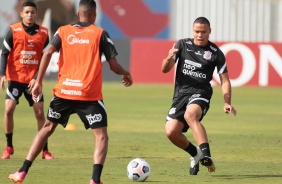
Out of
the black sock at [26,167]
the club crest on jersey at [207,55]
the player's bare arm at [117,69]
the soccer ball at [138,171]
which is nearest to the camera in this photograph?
the player's bare arm at [117,69]

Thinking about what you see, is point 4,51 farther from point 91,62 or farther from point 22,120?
point 22,120

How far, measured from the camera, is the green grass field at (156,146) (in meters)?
12.0

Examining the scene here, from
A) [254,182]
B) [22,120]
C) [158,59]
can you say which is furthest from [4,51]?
[158,59]

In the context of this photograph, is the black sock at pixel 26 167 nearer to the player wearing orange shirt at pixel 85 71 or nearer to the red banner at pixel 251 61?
the player wearing orange shirt at pixel 85 71

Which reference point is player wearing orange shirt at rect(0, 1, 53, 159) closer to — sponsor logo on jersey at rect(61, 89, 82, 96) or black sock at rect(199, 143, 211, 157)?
black sock at rect(199, 143, 211, 157)

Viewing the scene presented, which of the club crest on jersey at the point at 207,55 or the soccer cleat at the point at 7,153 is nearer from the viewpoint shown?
the club crest on jersey at the point at 207,55

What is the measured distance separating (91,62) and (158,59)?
2511 centimetres

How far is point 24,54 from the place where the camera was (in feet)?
46.4

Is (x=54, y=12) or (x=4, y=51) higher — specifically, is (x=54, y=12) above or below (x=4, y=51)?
below

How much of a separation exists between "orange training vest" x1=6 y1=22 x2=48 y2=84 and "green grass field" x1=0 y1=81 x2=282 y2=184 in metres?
1.32

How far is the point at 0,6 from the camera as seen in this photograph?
43.1 m

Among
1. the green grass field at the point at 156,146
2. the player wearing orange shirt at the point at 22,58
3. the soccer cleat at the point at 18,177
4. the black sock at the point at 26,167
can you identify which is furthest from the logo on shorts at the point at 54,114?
the player wearing orange shirt at the point at 22,58

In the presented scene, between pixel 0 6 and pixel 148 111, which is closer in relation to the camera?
pixel 148 111

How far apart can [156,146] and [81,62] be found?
6.05 metres
